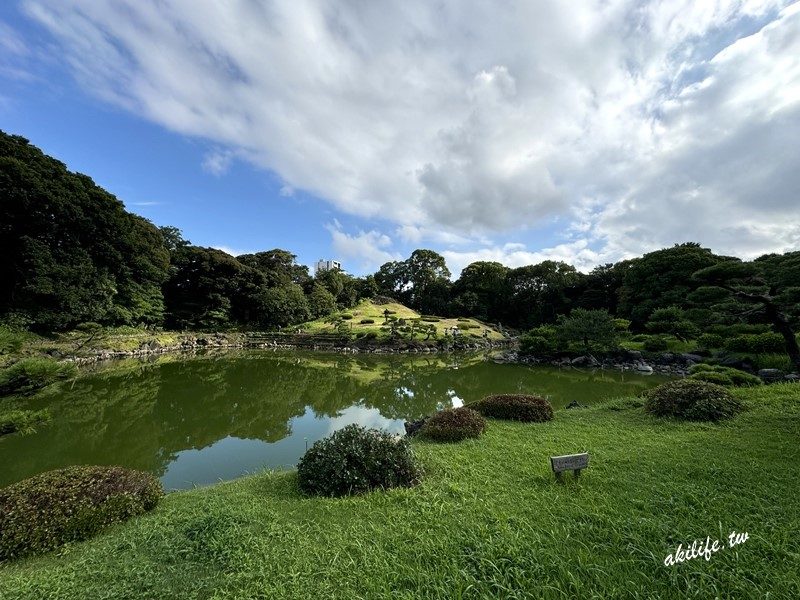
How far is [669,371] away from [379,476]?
16250mm

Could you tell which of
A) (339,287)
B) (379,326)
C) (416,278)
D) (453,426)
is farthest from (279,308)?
(453,426)

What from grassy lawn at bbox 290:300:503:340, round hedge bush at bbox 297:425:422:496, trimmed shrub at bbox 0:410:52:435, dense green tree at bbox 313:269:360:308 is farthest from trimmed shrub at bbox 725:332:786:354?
dense green tree at bbox 313:269:360:308

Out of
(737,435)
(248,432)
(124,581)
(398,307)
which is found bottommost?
(248,432)

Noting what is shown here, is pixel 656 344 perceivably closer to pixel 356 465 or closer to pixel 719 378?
pixel 719 378

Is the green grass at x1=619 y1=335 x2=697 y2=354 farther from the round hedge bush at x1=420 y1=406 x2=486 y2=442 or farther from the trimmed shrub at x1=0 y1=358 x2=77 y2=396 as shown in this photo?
the trimmed shrub at x1=0 y1=358 x2=77 y2=396

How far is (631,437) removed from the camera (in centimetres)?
565

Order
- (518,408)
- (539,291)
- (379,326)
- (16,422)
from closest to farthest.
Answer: (16,422) < (518,408) < (379,326) < (539,291)

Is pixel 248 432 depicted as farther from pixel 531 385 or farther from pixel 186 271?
pixel 186 271

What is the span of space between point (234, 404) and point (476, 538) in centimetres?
979

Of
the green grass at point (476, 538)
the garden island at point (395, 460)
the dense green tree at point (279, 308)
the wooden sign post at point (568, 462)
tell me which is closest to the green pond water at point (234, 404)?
the garden island at point (395, 460)

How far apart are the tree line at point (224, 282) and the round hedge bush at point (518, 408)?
14.0 feet

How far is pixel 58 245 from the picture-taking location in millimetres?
20062

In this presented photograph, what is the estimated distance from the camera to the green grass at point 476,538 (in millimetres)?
2350

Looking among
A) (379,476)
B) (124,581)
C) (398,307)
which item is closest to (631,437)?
(379,476)
